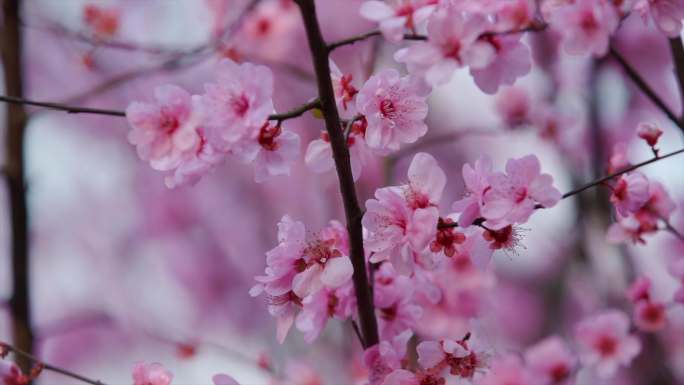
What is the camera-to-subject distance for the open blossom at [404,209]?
87cm

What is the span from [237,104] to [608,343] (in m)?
1.04

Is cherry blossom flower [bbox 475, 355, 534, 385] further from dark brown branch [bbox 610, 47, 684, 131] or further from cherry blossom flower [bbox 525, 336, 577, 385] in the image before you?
dark brown branch [bbox 610, 47, 684, 131]

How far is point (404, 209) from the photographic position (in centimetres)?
88

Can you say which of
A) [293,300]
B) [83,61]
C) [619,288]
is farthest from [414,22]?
[619,288]

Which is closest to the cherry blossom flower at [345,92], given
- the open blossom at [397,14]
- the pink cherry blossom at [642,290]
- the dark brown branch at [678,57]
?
the open blossom at [397,14]

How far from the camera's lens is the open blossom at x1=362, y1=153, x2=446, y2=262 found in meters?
0.87

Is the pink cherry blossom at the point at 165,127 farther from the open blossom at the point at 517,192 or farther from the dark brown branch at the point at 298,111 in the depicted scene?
the open blossom at the point at 517,192

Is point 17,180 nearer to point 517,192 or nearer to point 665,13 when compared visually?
point 517,192

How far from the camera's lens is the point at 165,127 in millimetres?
908

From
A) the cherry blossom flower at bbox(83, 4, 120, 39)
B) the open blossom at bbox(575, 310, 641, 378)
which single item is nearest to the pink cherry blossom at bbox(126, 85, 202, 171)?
the cherry blossom flower at bbox(83, 4, 120, 39)

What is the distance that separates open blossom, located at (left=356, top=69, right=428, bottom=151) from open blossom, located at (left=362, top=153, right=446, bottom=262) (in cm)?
5

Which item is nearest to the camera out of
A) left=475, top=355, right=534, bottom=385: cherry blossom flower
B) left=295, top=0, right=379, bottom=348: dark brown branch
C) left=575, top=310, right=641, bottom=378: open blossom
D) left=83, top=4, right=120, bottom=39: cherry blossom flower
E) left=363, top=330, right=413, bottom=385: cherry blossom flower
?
left=295, top=0, right=379, bottom=348: dark brown branch

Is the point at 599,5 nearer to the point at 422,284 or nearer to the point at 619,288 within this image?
the point at 422,284

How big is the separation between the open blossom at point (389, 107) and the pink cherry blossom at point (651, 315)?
0.72m
